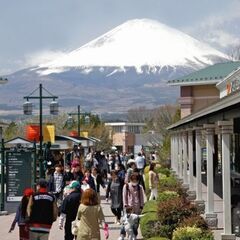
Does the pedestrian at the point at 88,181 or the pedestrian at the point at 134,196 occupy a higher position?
the pedestrian at the point at 88,181

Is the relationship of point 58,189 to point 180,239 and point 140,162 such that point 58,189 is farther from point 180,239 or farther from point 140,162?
point 140,162

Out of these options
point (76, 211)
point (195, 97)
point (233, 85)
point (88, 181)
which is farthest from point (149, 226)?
point (195, 97)

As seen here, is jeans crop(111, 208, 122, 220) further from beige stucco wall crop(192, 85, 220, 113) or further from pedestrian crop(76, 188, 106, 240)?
beige stucco wall crop(192, 85, 220, 113)

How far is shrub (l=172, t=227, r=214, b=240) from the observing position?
1235 centimetres

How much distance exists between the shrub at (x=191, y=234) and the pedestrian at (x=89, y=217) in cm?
134

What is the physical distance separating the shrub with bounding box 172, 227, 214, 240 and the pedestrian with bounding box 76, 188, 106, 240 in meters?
1.34

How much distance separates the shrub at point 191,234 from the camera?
40.5 feet

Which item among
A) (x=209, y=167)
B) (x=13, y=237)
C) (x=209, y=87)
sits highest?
(x=209, y=87)

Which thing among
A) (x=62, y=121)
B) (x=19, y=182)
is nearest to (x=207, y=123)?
(x=19, y=182)

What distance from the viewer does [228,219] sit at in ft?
48.4

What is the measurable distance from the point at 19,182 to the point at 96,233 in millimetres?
11103

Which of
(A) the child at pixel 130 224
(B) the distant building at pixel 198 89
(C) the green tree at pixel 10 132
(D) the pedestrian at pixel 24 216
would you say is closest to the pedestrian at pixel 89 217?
(D) the pedestrian at pixel 24 216

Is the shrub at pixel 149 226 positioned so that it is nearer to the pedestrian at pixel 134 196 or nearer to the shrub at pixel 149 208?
the pedestrian at pixel 134 196

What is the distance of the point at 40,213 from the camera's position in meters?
13.6
